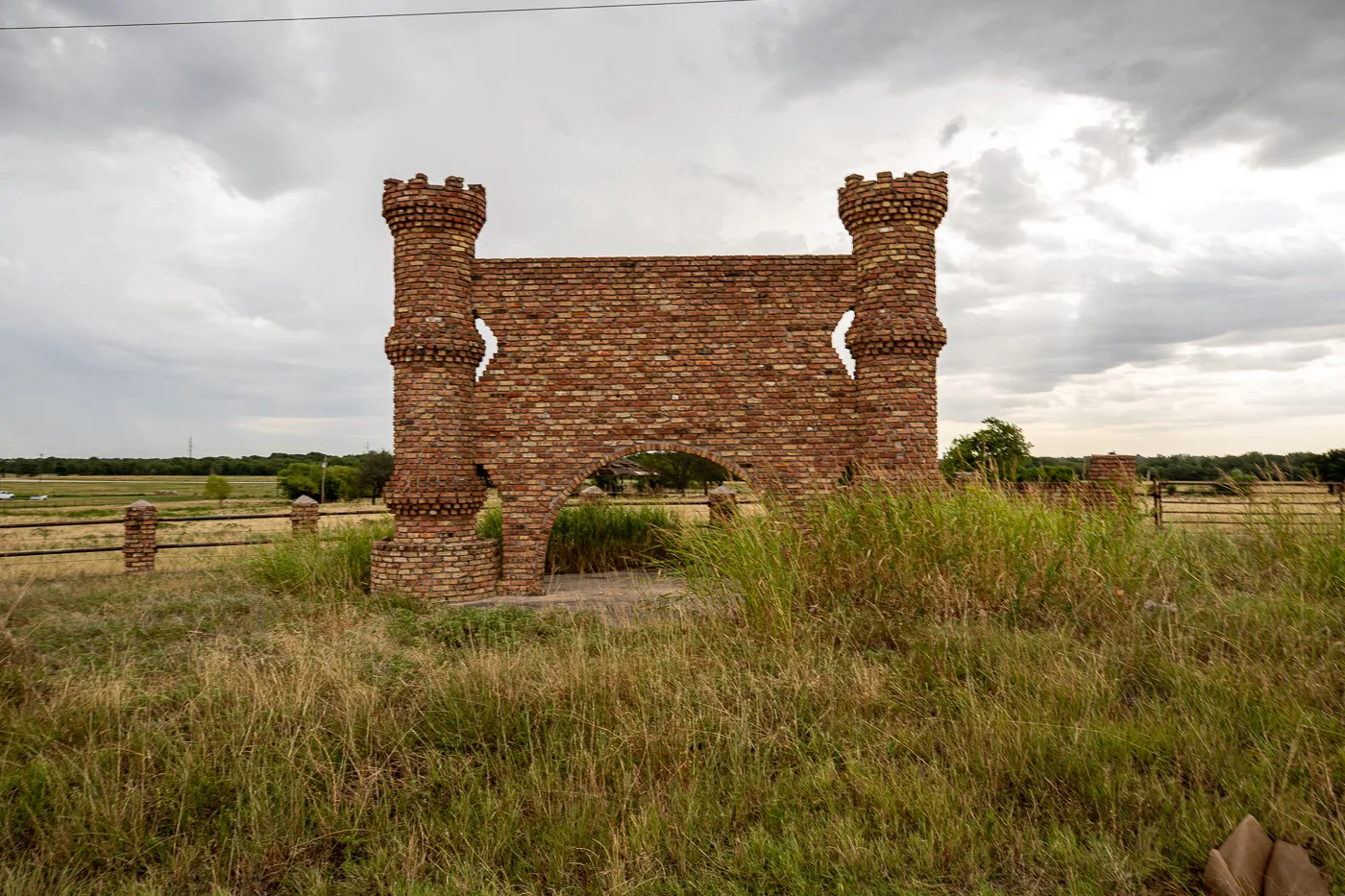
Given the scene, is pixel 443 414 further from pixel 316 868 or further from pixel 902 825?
pixel 902 825

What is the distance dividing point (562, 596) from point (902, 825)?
717 centimetres

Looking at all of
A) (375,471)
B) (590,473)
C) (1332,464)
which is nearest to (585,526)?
(590,473)

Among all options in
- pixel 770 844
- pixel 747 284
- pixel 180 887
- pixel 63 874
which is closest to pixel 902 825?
pixel 770 844

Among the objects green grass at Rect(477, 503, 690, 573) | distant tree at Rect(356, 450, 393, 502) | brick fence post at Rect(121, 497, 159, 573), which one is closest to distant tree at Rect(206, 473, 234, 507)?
distant tree at Rect(356, 450, 393, 502)

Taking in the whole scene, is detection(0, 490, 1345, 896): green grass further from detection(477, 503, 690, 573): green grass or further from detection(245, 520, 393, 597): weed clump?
detection(477, 503, 690, 573): green grass

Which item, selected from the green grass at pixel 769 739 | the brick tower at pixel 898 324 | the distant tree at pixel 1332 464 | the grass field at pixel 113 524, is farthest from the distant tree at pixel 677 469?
the green grass at pixel 769 739

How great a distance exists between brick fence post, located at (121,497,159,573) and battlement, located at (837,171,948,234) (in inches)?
577

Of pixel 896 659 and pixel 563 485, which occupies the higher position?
pixel 563 485

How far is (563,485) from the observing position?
10164 mm

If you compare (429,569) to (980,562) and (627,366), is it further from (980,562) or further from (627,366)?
(980,562)

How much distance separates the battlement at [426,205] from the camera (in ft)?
32.6

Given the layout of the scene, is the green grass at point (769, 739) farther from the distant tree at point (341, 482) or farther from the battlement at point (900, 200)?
the distant tree at point (341, 482)

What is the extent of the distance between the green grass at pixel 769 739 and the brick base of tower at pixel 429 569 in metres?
3.40

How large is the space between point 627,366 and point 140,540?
11183mm
